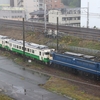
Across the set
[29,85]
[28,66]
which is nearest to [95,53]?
[28,66]

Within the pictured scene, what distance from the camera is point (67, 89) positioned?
20.1 meters

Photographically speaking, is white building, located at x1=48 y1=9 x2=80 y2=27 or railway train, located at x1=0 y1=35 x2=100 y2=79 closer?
railway train, located at x1=0 y1=35 x2=100 y2=79

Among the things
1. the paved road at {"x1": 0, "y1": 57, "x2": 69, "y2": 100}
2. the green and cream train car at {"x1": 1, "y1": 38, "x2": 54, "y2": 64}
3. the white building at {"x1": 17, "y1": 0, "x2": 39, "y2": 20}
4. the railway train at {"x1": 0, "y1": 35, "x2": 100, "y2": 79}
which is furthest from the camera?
the white building at {"x1": 17, "y1": 0, "x2": 39, "y2": 20}

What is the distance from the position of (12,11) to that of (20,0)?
308 inches

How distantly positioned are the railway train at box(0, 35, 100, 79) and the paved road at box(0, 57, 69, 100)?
2.66 metres

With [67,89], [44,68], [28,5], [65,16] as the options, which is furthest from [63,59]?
[28,5]

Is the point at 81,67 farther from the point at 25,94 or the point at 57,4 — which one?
the point at 57,4

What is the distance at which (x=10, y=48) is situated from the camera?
115ft

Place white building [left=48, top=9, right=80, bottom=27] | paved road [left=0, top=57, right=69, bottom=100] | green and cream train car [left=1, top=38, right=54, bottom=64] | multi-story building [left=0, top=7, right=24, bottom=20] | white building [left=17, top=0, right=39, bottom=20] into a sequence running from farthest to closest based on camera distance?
white building [left=17, top=0, right=39, bottom=20] < multi-story building [left=0, top=7, right=24, bottom=20] < white building [left=48, top=9, right=80, bottom=27] < green and cream train car [left=1, top=38, right=54, bottom=64] < paved road [left=0, top=57, right=69, bottom=100]

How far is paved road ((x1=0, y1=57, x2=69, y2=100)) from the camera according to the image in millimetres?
18250

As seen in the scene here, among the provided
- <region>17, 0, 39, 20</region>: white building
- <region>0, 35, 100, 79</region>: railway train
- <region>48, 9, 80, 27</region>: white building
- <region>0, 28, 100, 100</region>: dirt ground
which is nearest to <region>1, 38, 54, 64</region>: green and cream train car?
<region>0, 35, 100, 79</region>: railway train

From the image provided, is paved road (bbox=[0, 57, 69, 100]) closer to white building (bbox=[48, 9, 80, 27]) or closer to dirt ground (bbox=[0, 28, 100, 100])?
dirt ground (bbox=[0, 28, 100, 100])

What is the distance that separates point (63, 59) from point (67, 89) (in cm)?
588

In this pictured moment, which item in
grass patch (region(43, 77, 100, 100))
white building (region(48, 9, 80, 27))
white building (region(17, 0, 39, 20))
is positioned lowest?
grass patch (region(43, 77, 100, 100))
